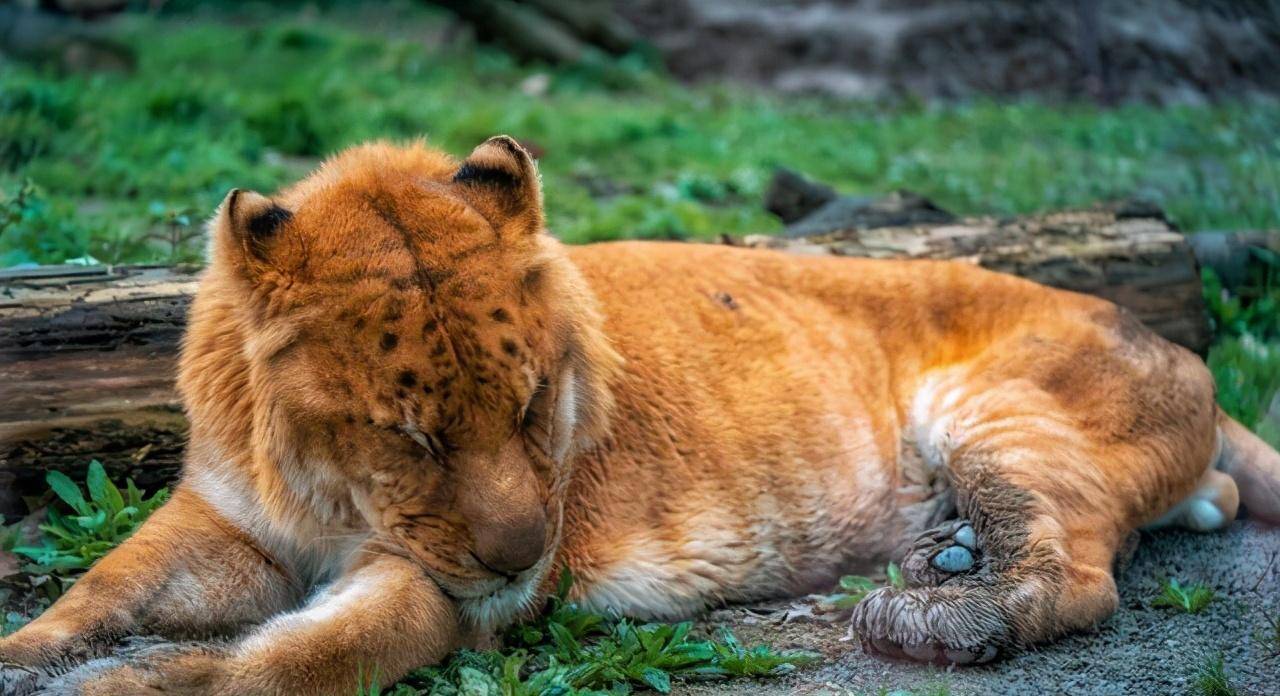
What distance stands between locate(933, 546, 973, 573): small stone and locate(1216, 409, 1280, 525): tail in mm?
1338

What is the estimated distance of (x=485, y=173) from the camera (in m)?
3.52

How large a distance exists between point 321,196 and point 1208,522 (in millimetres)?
3364

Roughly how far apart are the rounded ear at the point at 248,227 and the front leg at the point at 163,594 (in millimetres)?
812

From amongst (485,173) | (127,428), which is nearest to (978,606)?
(485,173)

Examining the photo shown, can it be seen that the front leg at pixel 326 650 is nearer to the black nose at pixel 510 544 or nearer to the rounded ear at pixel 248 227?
the black nose at pixel 510 544

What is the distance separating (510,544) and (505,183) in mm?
1043

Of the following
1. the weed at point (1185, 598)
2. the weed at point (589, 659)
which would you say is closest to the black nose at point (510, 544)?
the weed at point (589, 659)

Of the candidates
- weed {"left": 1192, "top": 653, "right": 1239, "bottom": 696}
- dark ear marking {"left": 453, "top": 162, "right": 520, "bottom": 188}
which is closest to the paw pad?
weed {"left": 1192, "top": 653, "right": 1239, "bottom": 696}

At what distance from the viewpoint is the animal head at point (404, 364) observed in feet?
10.1

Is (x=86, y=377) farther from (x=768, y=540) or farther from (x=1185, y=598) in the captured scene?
(x=1185, y=598)

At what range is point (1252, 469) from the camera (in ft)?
15.4

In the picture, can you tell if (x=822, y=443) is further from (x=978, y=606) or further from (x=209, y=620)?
(x=209, y=620)

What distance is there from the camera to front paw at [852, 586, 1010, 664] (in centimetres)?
366

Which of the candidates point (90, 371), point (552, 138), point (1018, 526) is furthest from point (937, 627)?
point (552, 138)
